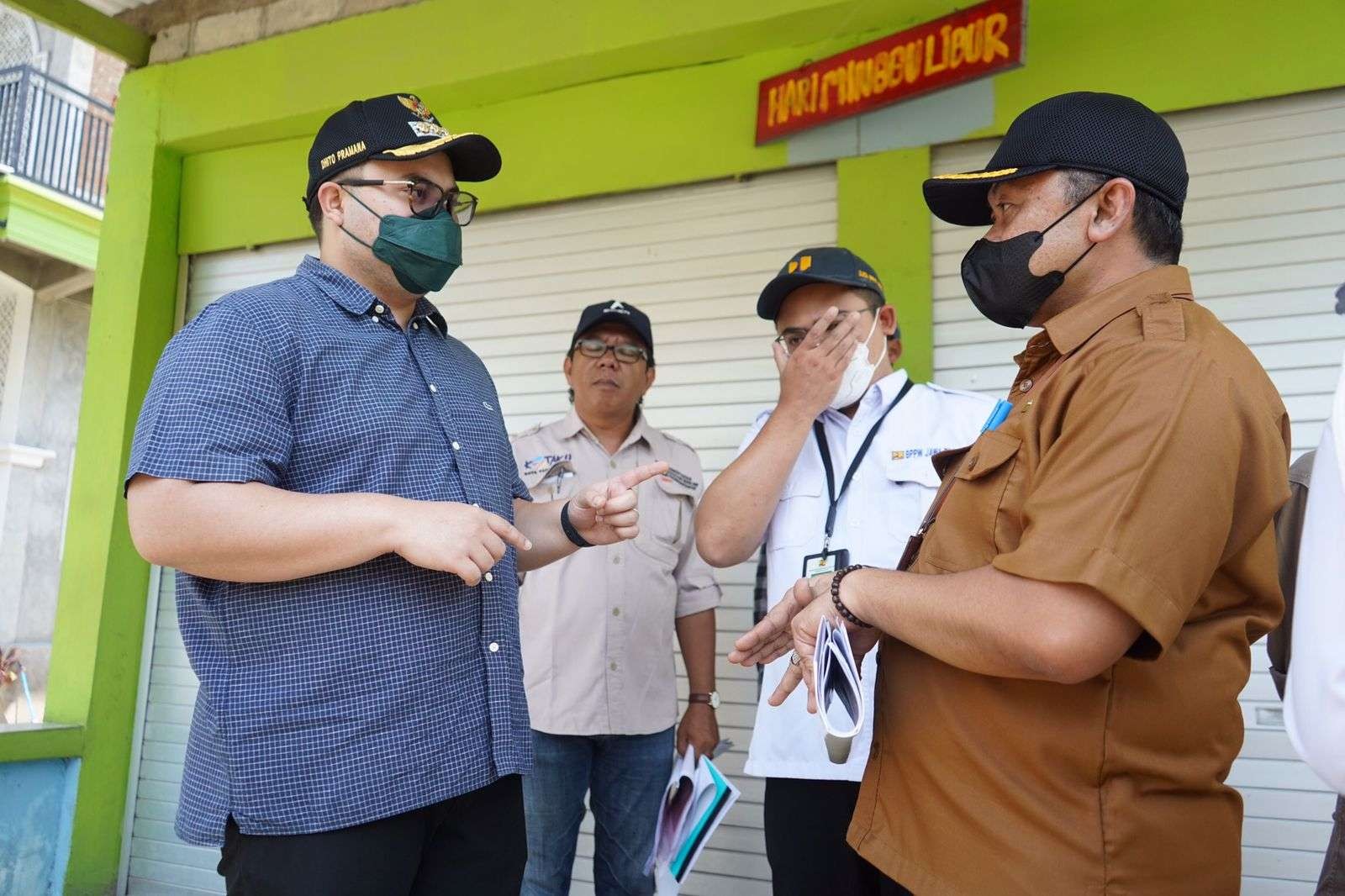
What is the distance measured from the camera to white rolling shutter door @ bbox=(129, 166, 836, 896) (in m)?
4.48

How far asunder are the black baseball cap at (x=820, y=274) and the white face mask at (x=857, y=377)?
0.17 meters

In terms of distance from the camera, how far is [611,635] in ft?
12.3

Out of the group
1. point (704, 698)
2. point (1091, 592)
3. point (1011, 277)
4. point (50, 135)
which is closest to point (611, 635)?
point (704, 698)

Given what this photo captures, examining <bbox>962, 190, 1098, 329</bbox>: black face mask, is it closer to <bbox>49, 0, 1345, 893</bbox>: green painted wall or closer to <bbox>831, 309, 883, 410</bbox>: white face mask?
<bbox>831, 309, 883, 410</bbox>: white face mask

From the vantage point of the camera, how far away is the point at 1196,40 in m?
3.88

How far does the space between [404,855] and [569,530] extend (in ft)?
2.59

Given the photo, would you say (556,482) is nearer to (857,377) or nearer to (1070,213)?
(857,377)

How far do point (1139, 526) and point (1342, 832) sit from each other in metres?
0.87

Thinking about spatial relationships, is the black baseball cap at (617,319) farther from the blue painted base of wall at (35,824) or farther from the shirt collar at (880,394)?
the blue painted base of wall at (35,824)

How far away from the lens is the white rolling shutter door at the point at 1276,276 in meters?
3.54

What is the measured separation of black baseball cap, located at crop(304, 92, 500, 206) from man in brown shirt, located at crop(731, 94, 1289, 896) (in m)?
1.15

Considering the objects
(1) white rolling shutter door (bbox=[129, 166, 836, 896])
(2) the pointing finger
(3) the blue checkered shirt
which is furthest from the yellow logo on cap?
(1) white rolling shutter door (bbox=[129, 166, 836, 896])

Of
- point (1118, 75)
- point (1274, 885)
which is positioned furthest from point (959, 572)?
point (1118, 75)

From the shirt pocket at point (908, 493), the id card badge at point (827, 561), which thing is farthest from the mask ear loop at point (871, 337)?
the id card badge at point (827, 561)
